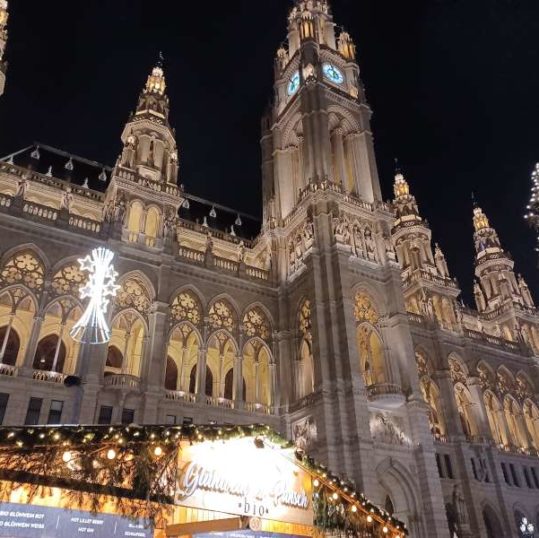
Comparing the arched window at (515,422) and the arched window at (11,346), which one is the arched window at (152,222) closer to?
the arched window at (11,346)

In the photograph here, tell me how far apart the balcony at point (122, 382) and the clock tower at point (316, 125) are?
18071 mm

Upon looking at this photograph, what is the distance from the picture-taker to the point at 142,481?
32.2 feet

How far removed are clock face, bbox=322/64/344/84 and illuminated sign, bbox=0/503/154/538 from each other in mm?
39611

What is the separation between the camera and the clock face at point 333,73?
42912 mm

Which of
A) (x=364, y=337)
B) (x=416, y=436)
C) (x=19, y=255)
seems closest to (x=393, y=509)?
(x=416, y=436)

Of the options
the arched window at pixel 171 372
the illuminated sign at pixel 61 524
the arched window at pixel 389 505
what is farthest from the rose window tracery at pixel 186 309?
the illuminated sign at pixel 61 524

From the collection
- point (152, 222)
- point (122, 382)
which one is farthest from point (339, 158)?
point (122, 382)

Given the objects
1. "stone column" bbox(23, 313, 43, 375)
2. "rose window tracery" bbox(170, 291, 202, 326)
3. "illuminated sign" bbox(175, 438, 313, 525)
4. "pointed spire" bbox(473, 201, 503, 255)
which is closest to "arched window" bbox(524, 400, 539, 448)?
"pointed spire" bbox(473, 201, 503, 255)

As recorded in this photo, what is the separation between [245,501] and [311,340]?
20.7 meters

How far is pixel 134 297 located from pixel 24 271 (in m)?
5.97

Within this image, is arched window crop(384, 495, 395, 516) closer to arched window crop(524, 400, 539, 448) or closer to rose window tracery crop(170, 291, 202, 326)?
rose window tracery crop(170, 291, 202, 326)

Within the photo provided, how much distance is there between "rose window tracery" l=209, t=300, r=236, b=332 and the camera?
101 feet

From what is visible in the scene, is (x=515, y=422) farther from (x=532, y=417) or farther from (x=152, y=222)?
(x=152, y=222)

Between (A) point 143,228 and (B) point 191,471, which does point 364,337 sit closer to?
(A) point 143,228
